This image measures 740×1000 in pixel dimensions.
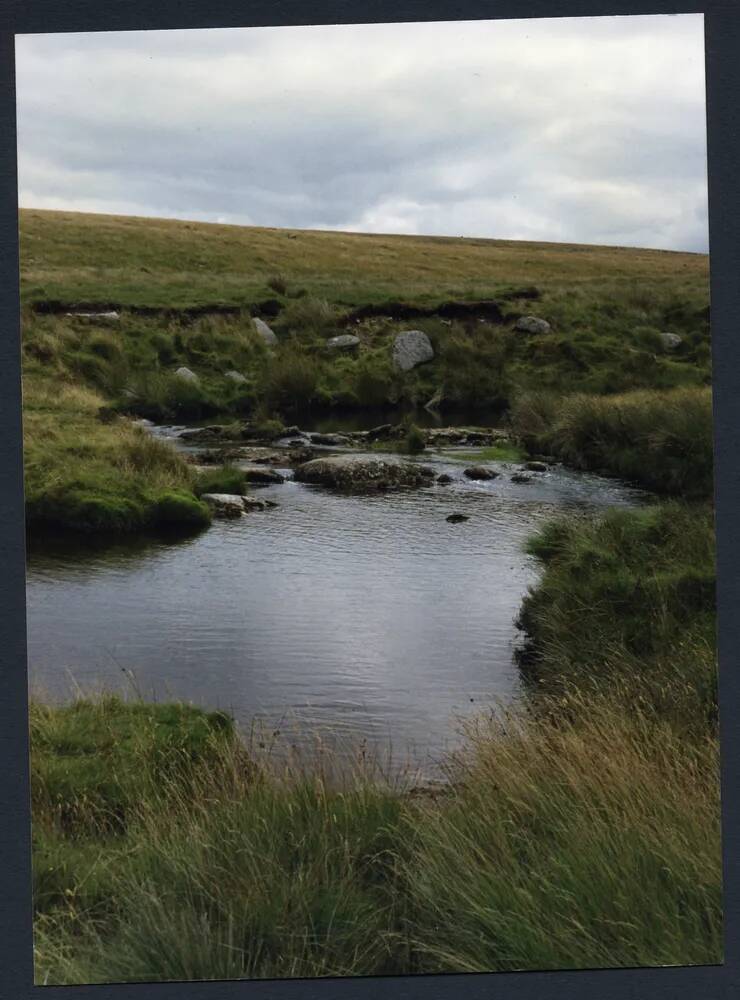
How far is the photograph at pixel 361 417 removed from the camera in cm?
439

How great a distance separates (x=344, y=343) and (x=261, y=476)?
857mm

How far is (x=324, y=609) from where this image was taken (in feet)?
17.0

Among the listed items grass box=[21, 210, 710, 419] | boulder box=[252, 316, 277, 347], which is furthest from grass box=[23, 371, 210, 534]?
boulder box=[252, 316, 277, 347]

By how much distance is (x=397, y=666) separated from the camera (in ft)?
16.2

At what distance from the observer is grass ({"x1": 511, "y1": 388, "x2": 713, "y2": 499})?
5.33 m

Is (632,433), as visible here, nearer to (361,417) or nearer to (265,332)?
(361,417)

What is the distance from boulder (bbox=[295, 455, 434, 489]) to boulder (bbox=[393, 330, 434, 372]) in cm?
58

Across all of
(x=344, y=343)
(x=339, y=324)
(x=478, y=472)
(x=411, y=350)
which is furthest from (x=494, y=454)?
(x=339, y=324)

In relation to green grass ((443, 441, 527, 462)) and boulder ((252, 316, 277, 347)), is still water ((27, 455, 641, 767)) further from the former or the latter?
boulder ((252, 316, 277, 347))

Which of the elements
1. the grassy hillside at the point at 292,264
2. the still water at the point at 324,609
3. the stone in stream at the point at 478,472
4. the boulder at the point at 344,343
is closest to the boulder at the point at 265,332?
the grassy hillside at the point at 292,264

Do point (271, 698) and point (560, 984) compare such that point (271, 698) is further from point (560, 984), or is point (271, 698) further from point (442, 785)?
point (560, 984)

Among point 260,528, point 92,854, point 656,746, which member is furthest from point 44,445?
point 656,746

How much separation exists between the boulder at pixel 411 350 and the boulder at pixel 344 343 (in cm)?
22

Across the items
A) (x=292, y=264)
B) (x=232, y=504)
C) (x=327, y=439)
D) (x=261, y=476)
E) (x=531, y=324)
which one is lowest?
(x=232, y=504)
